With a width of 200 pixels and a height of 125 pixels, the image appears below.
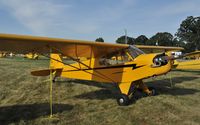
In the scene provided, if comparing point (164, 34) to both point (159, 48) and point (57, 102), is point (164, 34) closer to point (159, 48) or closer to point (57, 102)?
point (159, 48)

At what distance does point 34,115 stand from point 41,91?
10.7 ft

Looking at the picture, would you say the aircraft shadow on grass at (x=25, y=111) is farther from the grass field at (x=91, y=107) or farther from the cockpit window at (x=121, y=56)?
the cockpit window at (x=121, y=56)

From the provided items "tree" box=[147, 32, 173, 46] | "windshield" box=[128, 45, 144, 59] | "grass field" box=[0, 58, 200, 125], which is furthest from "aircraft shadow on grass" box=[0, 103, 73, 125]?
"tree" box=[147, 32, 173, 46]

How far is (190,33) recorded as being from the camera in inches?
3292

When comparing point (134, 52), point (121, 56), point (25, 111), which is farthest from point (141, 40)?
point (25, 111)

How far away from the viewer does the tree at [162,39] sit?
94.3 metres

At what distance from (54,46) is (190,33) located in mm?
82915

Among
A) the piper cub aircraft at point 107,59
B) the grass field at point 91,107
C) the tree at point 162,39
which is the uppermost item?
the tree at point 162,39

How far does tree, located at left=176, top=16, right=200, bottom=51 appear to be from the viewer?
78.3 metres

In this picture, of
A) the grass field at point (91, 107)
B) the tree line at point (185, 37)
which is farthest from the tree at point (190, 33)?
the grass field at point (91, 107)

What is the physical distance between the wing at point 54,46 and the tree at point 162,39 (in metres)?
86.7

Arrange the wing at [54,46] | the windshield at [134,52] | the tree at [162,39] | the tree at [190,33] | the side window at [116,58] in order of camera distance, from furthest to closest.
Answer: the tree at [162,39] < the tree at [190,33] < the side window at [116,58] < the windshield at [134,52] < the wing at [54,46]

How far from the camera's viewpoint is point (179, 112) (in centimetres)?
697

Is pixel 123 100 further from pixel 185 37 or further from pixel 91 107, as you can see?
pixel 185 37
